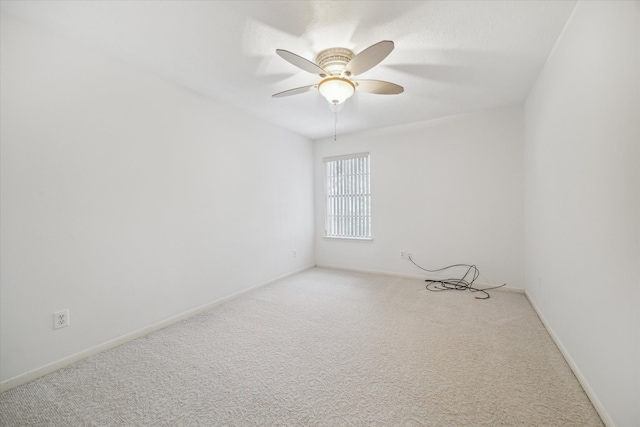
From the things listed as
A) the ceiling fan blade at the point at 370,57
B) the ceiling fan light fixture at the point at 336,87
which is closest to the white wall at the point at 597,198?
the ceiling fan blade at the point at 370,57

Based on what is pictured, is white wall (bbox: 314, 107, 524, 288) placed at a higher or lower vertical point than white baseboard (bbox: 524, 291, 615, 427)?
higher

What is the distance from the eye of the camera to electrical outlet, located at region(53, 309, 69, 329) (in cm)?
194

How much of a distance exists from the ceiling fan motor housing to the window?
2.41 metres

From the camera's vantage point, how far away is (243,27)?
1879 millimetres

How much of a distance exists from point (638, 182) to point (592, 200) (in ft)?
1.58

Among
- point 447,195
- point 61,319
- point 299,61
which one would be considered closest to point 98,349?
point 61,319

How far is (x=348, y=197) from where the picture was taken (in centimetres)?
483

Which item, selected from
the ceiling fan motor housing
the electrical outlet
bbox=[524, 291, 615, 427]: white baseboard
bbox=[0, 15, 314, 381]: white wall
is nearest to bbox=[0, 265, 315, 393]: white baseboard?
bbox=[0, 15, 314, 381]: white wall

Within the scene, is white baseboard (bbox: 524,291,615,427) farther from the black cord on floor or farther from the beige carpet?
the black cord on floor

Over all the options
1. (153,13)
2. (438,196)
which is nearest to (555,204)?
(438,196)

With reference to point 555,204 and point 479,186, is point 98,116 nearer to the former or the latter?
point 555,204

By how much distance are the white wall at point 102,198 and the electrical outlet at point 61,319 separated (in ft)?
0.11

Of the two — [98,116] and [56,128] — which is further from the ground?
[98,116]

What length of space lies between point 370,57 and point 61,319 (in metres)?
2.88
